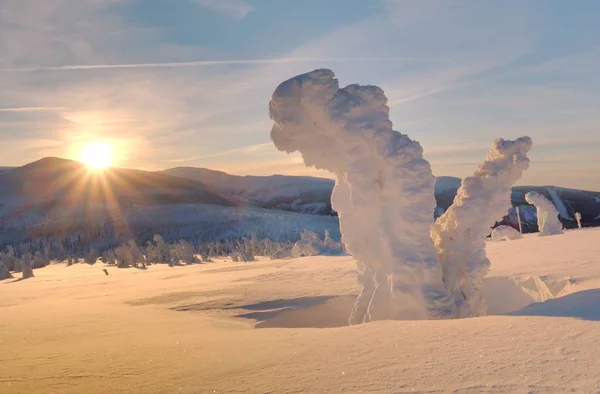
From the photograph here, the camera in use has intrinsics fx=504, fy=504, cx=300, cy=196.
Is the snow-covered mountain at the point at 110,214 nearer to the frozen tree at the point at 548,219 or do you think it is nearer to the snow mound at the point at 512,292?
the frozen tree at the point at 548,219

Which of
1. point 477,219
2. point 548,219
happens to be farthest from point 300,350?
point 548,219

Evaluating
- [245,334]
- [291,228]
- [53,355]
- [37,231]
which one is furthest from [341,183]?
[37,231]

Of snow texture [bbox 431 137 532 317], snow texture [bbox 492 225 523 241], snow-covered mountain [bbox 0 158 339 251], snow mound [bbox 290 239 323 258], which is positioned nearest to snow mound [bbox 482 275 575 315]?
snow texture [bbox 431 137 532 317]

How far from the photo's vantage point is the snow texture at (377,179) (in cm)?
844

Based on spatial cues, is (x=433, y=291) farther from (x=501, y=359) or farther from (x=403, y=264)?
(x=501, y=359)

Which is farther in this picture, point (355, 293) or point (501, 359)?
point (355, 293)

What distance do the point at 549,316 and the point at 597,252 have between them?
24.4 ft

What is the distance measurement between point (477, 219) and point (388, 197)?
219 centimetres

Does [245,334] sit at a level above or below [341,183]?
below

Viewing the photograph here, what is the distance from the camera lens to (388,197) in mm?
8883

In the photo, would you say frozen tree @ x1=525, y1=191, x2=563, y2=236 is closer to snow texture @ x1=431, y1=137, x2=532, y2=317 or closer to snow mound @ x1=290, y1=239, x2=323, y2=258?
snow mound @ x1=290, y1=239, x2=323, y2=258

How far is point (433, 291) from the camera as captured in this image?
8.46 m

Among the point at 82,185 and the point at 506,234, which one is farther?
the point at 82,185

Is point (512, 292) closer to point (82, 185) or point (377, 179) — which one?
point (377, 179)
